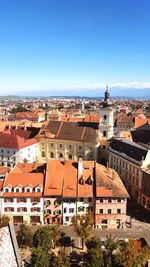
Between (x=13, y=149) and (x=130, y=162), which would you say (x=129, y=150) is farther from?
Result: (x=13, y=149)

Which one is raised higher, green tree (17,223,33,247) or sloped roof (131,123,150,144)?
sloped roof (131,123,150,144)

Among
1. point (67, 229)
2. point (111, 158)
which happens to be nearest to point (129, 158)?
point (111, 158)

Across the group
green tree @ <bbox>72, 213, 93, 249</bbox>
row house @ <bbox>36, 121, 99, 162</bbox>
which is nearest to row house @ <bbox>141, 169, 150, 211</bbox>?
green tree @ <bbox>72, 213, 93, 249</bbox>

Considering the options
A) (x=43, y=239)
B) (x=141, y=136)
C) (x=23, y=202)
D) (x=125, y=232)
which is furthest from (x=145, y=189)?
(x=141, y=136)

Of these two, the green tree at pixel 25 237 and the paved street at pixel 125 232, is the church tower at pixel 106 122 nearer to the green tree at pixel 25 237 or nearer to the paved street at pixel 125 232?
the paved street at pixel 125 232

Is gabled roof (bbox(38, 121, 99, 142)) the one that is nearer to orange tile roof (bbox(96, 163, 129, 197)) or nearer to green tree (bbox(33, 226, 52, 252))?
orange tile roof (bbox(96, 163, 129, 197))

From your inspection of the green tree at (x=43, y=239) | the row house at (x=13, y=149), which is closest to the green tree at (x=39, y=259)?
the green tree at (x=43, y=239)
